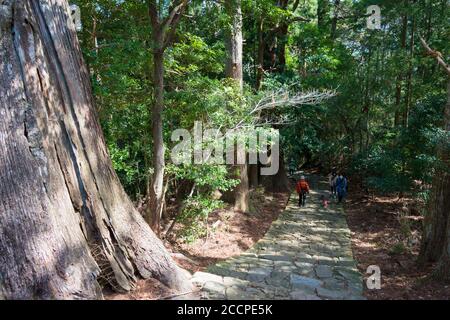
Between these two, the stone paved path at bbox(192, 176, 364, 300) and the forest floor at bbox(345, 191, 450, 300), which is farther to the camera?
the forest floor at bbox(345, 191, 450, 300)

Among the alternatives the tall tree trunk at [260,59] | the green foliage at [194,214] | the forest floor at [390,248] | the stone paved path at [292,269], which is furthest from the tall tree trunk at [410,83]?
the green foliage at [194,214]

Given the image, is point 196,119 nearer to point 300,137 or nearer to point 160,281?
point 160,281

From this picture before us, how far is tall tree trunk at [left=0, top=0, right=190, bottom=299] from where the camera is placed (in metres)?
3.72

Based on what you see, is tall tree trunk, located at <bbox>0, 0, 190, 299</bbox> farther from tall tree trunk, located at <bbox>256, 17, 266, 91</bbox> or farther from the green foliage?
tall tree trunk, located at <bbox>256, 17, 266, 91</bbox>

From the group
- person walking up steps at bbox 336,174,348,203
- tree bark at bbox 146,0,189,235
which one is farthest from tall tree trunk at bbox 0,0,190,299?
person walking up steps at bbox 336,174,348,203

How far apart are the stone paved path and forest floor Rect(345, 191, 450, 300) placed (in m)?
0.40

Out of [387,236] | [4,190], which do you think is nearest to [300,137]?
[387,236]

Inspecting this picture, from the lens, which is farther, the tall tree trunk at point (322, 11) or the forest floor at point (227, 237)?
the tall tree trunk at point (322, 11)

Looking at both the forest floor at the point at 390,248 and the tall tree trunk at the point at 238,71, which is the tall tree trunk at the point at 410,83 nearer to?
the forest floor at the point at 390,248

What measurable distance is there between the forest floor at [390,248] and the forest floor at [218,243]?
2.86m

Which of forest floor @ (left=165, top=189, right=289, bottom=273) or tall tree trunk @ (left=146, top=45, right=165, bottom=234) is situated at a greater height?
tall tree trunk @ (left=146, top=45, right=165, bottom=234)

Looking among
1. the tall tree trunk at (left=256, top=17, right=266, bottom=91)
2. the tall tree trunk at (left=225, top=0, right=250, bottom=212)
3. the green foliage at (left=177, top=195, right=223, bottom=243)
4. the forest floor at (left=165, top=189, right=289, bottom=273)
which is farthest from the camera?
the tall tree trunk at (left=256, top=17, right=266, bottom=91)

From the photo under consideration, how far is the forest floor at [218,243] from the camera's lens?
4777mm

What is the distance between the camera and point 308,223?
11953mm
